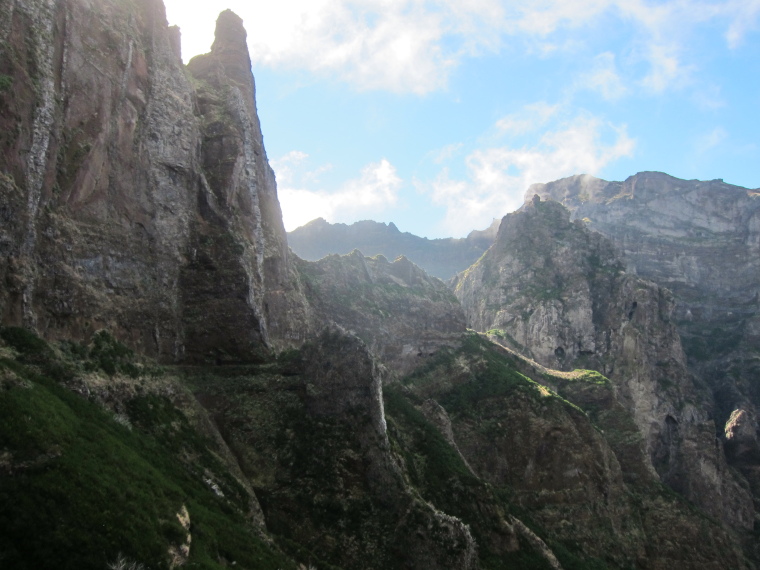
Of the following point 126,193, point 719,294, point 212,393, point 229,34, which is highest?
point 229,34

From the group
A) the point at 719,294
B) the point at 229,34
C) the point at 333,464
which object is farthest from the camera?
the point at 719,294

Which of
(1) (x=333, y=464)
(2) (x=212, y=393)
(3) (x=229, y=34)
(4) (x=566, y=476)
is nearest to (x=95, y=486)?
(1) (x=333, y=464)

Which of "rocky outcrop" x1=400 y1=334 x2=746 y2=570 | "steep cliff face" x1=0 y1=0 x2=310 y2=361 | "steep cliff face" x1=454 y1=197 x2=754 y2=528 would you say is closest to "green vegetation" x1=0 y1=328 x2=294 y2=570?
"steep cliff face" x1=0 y1=0 x2=310 y2=361

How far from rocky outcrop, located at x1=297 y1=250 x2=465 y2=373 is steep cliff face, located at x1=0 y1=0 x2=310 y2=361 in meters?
25.4

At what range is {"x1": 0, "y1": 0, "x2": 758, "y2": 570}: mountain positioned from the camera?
100 feet

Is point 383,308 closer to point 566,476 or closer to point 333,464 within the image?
point 566,476

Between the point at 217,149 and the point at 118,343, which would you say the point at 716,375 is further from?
the point at 118,343

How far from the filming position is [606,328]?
13288cm

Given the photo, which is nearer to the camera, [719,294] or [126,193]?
[126,193]

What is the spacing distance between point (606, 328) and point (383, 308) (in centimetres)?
5471

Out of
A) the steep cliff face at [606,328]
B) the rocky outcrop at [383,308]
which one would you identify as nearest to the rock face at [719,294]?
the steep cliff face at [606,328]

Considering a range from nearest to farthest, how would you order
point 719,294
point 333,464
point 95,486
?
1. point 95,486
2. point 333,464
3. point 719,294

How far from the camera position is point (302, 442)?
5188cm

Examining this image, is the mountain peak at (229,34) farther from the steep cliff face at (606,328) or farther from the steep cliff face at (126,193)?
the steep cliff face at (606,328)
